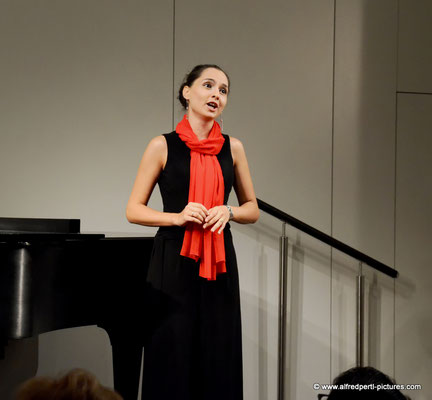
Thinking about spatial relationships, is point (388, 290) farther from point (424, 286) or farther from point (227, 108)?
point (227, 108)

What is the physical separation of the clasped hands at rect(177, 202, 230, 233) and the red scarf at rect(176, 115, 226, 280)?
2.4 inches

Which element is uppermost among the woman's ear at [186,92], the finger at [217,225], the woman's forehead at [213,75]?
the woman's forehead at [213,75]

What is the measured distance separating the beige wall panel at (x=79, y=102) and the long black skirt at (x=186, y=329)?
1322mm

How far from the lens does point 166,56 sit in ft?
11.0

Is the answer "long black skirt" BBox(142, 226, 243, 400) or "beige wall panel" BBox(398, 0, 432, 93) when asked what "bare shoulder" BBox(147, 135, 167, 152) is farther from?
"beige wall panel" BBox(398, 0, 432, 93)

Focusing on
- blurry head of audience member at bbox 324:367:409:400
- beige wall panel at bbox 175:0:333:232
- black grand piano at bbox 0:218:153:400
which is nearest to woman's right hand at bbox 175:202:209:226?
black grand piano at bbox 0:218:153:400

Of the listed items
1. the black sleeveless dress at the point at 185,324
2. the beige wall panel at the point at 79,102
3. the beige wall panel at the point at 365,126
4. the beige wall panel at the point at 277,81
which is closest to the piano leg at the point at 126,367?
the black sleeveless dress at the point at 185,324

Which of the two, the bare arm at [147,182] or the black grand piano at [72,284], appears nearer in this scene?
the black grand piano at [72,284]

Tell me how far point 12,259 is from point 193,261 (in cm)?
58

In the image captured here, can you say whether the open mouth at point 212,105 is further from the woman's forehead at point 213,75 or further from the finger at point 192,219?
the finger at point 192,219

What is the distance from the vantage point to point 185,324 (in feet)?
6.56

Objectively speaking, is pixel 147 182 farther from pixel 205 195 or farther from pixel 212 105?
pixel 212 105

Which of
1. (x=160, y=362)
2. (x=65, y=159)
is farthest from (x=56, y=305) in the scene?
(x=65, y=159)

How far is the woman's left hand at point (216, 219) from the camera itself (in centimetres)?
192
